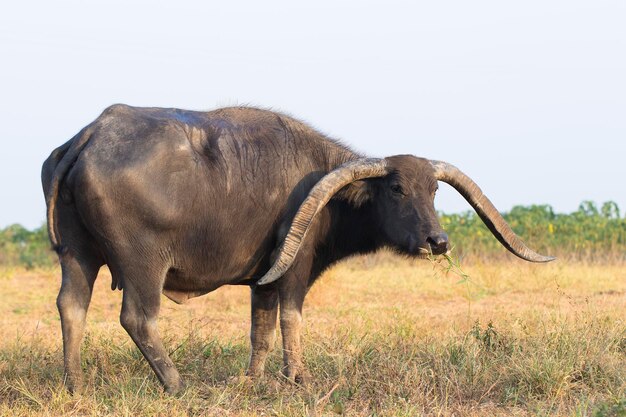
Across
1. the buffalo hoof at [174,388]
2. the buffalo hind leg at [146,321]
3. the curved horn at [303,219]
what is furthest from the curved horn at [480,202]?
the buffalo hoof at [174,388]

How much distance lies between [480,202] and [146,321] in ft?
8.77

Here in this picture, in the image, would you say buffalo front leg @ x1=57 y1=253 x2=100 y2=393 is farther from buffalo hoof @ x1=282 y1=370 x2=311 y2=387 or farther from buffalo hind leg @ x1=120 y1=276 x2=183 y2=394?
buffalo hoof @ x1=282 y1=370 x2=311 y2=387

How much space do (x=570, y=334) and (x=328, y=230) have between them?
2.01 meters

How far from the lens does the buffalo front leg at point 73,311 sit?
6246 millimetres

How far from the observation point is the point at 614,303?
10594 millimetres

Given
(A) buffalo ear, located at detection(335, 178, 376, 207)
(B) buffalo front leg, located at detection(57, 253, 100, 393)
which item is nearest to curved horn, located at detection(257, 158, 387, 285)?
→ (A) buffalo ear, located at detection(335, 178, 376, 207)

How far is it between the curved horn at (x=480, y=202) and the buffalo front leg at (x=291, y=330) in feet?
4.50

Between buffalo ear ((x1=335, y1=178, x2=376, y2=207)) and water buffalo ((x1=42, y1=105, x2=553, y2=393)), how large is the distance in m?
0.01

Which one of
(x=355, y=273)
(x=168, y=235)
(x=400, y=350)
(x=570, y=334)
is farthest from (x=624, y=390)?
(x=355, y=273)

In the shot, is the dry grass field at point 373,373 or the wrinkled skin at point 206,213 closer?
the dry grass field at point 373,373

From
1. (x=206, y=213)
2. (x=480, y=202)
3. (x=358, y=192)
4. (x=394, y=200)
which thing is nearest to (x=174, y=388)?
(x=206, y=213)

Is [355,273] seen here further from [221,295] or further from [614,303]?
[614,303]

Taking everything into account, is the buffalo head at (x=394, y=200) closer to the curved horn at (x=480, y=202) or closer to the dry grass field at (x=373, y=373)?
the curved horn at (x=480, y=202)

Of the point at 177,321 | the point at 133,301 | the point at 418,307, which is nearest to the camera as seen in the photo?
the point at 133,301
